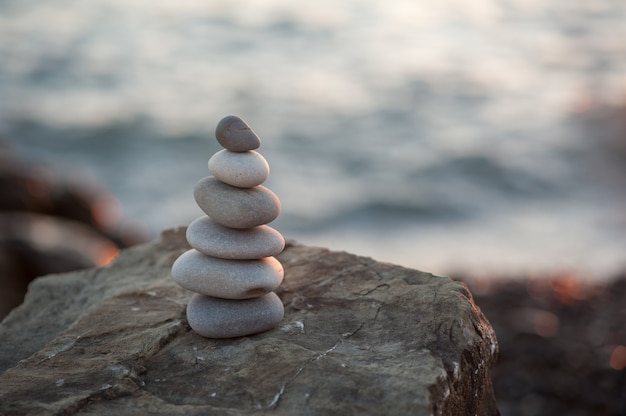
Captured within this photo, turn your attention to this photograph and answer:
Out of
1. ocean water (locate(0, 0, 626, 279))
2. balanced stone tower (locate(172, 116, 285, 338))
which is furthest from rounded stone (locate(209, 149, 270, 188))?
ocean water (locate(0, 0, 626, 279))

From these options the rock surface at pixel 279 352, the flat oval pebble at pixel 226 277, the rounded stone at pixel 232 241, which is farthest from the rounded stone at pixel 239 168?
the rock surface at pixel 279 352

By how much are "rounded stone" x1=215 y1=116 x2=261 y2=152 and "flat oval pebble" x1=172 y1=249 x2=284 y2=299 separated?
480mm

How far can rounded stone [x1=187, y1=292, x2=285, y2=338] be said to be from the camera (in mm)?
3271

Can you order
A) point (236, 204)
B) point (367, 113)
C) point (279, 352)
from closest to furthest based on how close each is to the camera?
1. point (279, 352)
2. point (236, 204)
3. point (367, 113)

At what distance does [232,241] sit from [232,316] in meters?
0.31

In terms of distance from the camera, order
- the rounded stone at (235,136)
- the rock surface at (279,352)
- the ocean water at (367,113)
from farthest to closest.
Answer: the ocean water at (367,113) → the rounded stone at (235,136) → the rock surface at (279,352)

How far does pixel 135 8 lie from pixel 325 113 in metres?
5.99

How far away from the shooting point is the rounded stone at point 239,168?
3.23 meters

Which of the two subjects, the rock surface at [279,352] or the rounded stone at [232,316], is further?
the rounded stone at [232,316]

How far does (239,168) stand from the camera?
323 cm

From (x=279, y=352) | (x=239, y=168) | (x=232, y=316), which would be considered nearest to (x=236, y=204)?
(x=239, y=168)

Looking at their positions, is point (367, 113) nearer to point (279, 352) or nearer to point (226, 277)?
point (226, 277)

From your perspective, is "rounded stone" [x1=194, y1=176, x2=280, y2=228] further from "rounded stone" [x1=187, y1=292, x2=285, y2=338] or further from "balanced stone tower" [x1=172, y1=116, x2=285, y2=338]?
"rounded stone" [x1=187, y1=292, x2=285, y2=338]

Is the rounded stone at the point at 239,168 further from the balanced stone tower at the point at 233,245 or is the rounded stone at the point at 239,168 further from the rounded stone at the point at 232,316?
the rounded stone at the point at 232,316
